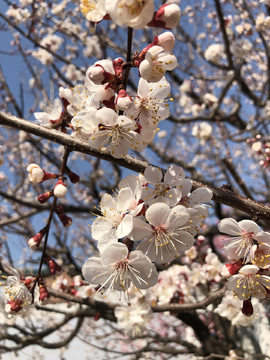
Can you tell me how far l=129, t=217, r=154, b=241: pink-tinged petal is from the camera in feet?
3.02

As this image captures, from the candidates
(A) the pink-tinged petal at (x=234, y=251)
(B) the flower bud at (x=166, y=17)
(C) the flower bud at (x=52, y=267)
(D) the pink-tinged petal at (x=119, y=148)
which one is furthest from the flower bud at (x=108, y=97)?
(C) the flower bud at (x=52, y=267)

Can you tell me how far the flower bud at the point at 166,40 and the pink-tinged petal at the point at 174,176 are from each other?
17.6 inches

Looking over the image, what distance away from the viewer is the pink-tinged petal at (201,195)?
3.50ft

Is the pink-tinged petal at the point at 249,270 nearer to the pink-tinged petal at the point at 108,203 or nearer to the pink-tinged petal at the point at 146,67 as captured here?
the pink-tinged petal at the point at 108,203

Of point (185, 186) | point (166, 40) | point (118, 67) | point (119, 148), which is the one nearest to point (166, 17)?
point (166, 40)

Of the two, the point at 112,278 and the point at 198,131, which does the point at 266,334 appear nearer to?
the point at 198,131

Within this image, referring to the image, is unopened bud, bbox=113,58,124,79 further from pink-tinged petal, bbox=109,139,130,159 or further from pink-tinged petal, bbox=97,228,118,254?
pink-tinged petal, bbox=97,228,118,254

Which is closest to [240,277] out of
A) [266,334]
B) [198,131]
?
[198,131]

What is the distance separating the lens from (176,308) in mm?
2230

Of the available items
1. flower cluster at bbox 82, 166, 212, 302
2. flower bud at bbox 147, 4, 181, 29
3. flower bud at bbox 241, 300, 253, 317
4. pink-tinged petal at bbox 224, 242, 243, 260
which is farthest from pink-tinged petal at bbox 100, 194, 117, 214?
flower bud at bbox 241, 300, 253, 317

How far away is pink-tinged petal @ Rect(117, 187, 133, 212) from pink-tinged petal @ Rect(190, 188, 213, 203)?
0.28 metres

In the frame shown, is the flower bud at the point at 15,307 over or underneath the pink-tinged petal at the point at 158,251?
underneath

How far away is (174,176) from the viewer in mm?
Answer: 1051

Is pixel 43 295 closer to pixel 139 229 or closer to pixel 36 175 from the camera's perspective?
pixel 36 175
